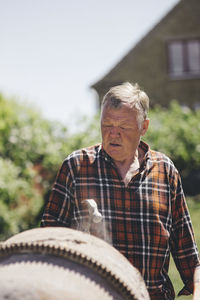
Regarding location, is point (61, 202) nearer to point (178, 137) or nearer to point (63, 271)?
point (63, 271)

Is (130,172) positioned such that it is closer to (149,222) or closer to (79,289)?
(149,222)

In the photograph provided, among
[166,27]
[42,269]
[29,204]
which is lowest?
[29,204]

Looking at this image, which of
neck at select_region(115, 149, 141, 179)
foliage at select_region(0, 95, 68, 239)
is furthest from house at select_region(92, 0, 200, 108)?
neck at select_region(115, 149, 141, 179)

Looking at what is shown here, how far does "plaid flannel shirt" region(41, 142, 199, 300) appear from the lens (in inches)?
94.8

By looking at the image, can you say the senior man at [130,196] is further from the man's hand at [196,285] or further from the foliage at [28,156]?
the foliage at [28,156]

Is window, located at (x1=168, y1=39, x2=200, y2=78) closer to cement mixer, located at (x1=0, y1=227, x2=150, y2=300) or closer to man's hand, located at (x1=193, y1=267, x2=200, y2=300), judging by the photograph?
man's hand, located at (x1=193, y1=267, x2=200, y2=300)

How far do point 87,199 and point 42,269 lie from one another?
0.77m

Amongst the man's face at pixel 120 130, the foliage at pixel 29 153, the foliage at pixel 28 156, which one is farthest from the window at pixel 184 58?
the man's face at pixel 120 130

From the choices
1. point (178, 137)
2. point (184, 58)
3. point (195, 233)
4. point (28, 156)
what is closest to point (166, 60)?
point (184, 58)

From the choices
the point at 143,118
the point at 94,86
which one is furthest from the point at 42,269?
the point at 94,86

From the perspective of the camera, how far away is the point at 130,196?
2.45 metres

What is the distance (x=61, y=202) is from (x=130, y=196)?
0.36 m

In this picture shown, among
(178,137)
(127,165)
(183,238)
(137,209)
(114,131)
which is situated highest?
(114,131)

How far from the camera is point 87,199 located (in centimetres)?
242
